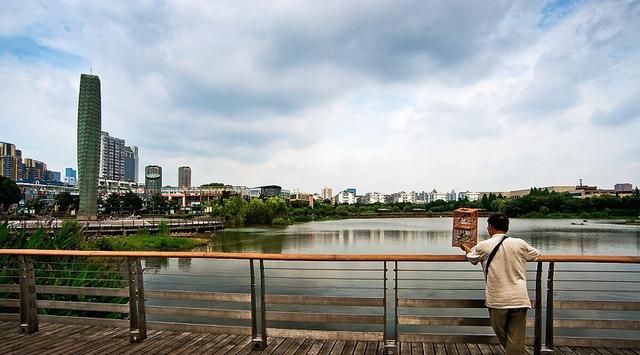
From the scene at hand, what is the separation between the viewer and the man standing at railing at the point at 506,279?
339 cm

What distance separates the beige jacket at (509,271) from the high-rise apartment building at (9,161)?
522 ft

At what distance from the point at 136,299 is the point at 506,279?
3739mm

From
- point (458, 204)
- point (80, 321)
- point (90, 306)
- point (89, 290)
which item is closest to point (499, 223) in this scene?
point (89, 290)

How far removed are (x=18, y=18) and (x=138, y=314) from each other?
9.51 meters

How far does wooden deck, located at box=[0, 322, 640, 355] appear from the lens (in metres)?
4.02

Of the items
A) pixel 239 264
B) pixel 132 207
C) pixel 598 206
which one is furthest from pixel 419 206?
pixel 239 264

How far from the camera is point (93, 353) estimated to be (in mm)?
4109

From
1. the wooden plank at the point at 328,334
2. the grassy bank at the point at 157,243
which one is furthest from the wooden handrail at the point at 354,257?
the grassy bank at the point at 157,243

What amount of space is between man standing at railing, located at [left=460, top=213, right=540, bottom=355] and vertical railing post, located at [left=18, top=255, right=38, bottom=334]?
4846 mm

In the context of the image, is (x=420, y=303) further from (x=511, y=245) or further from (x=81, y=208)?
(x=81, y=208)

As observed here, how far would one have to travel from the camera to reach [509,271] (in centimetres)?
340

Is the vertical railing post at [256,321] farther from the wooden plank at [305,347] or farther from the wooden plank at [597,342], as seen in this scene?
the wooden plank at [597,342]

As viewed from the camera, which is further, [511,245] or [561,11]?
[561,11]

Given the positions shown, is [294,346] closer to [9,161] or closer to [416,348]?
[416,348]
